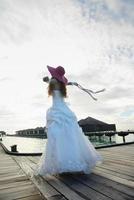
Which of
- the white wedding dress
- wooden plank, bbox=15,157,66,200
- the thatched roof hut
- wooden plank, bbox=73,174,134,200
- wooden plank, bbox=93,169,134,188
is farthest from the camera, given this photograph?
the thatched roof hut

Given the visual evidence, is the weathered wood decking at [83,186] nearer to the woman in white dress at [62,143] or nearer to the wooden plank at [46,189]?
the wooden plank at [46,189]

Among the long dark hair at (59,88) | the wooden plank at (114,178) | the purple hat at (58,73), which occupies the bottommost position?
the wooden plank at (114,178)

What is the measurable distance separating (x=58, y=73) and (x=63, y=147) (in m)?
1.58

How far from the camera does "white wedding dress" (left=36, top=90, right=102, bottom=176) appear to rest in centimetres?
391

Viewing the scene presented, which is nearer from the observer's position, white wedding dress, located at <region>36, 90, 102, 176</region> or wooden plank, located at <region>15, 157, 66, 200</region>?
wooden plank, located at <region>15, 157, 66, 200</region>

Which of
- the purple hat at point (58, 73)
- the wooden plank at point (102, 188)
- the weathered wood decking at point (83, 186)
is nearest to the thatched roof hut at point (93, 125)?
the purple hat at point (58, 73)

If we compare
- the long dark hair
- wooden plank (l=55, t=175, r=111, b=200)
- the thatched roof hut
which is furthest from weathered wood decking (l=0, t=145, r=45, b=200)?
the thatched roof hut

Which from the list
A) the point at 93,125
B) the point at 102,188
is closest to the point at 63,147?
the point at 102,188

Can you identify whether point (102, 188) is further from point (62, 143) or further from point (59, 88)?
point (59, 88)

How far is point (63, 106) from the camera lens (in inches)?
176

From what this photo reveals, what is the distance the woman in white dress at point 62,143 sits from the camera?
3922mm

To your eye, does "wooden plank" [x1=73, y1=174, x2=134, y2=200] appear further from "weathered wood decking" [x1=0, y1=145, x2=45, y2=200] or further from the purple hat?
the purple hat

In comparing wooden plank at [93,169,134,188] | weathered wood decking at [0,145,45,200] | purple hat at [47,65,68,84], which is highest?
purple hat at [47,65,68,84]

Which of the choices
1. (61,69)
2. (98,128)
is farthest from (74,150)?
(98,128)
